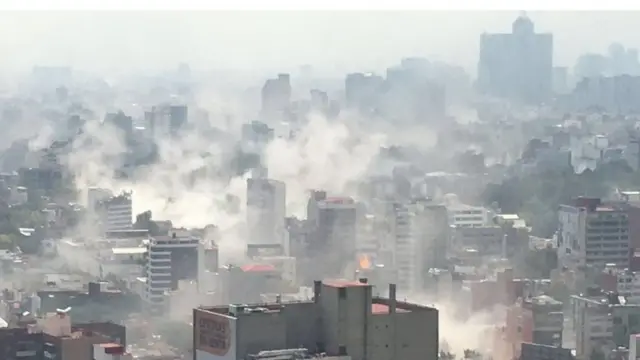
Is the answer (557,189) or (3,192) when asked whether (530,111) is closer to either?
(557,189)

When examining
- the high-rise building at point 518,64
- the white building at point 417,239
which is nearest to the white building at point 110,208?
the white building at point 417,239

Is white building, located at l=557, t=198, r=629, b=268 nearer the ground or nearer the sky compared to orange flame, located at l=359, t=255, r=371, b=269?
nearer the sky

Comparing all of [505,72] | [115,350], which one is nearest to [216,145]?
[505,72]

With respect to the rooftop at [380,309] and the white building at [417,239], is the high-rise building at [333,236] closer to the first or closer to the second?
the white building at [417,239]

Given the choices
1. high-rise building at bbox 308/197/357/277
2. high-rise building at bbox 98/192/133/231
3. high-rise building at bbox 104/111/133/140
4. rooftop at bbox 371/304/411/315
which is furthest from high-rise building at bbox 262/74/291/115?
rooftop at bbox 371/304/411/315

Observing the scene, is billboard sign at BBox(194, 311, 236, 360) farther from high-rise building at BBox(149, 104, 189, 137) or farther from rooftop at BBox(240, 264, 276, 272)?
high-rise building at BBox(149, 104, 189, 137)

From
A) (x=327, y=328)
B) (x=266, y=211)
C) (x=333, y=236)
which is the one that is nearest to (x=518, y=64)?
(x=266, y=211)
